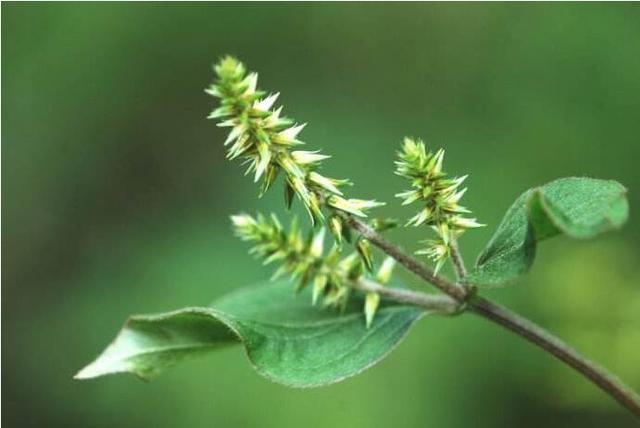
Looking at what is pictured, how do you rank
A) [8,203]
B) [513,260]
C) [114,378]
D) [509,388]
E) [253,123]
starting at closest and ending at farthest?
[253,123], [513,260], [509,388], [114,378], [8,203]

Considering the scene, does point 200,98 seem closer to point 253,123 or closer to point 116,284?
point 116,284

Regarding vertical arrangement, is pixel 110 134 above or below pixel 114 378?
above

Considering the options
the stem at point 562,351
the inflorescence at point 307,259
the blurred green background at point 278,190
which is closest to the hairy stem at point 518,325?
the stem at point 562,351

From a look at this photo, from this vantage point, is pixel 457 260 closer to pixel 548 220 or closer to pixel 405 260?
pixel 405 260

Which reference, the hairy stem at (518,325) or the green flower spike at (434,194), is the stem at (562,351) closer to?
the hairy stem at (518,325)

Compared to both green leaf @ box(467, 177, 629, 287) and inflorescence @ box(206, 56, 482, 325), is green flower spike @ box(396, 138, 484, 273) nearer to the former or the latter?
inflorescence @ box(206, 56, 482, 325)

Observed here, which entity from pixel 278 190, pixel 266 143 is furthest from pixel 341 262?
pixel 278 190

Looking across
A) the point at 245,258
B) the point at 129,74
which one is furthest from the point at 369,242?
the point at 129,74
